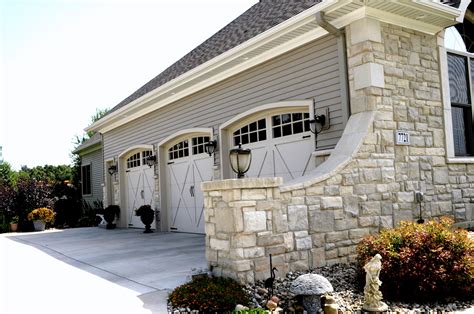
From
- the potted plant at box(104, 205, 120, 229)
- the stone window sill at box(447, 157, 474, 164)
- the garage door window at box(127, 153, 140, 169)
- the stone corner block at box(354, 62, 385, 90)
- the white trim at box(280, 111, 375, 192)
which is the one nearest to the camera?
the white trim at box(280, 111, 375, 192)

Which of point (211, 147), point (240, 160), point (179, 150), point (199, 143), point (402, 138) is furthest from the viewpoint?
point (179, 150)

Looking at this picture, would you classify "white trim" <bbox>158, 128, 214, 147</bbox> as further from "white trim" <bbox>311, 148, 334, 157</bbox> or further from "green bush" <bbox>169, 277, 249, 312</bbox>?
"green bush" <bbox>169, 277, 249, 312</bbox>

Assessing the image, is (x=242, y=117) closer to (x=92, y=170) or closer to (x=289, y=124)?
(x=289, y=124)

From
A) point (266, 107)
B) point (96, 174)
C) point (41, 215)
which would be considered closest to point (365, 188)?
point (266, 107)

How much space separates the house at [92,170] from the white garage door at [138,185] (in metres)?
3.48

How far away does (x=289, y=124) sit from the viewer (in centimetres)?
863

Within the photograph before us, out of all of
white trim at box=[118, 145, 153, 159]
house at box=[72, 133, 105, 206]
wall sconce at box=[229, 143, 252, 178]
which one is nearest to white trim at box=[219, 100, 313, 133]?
wall sconce at box=[229, 143, 252, 178]

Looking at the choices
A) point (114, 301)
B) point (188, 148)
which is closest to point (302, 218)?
point (114, 301)

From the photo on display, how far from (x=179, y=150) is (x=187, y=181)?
105 centimetres

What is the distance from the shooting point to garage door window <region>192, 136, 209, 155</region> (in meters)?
11.3

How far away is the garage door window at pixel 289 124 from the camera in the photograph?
27.1 ft

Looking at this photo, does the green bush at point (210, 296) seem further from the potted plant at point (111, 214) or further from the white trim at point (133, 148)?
the potted plant at point (111, 214)

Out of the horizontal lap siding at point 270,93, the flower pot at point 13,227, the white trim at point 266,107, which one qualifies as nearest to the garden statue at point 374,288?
the horizontal lap siding at point 270,93

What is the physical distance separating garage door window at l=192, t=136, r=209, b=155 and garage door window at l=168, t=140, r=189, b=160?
39cm
